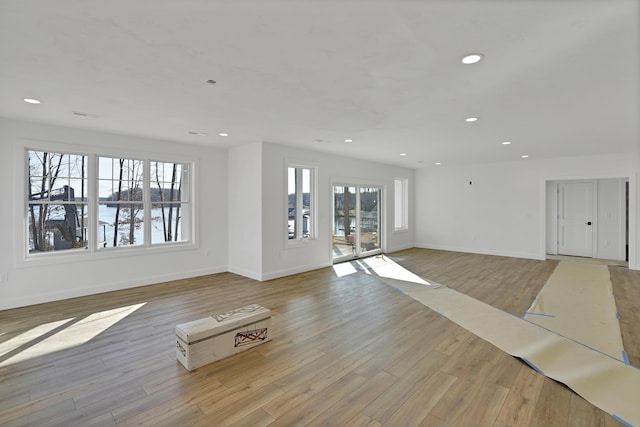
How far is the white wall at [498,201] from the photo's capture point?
23.6ft

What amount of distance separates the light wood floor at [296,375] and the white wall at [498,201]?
390cm

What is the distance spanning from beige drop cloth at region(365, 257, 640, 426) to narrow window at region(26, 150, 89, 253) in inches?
214

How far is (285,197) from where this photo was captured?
618 centimetres

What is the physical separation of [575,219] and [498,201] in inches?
77.6

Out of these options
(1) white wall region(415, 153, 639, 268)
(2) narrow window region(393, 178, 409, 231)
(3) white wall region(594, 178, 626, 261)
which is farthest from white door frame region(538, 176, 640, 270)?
(2) narrow window region(393, 178, 409, 231)

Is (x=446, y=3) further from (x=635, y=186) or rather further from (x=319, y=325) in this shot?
(x=635, y=186)

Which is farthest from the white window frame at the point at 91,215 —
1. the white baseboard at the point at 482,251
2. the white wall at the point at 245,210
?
the white baseboard at the point at 482,251

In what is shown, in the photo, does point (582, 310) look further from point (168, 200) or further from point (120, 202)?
point (120, 202)

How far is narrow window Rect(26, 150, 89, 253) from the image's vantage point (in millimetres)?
4570

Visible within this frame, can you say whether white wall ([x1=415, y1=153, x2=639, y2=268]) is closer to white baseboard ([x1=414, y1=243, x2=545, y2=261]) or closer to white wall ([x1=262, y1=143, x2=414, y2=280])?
white baseboard ([x1=414, y1=243, x2=545, y2=261])

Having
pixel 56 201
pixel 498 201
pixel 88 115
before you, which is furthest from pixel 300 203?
pixel 498 201

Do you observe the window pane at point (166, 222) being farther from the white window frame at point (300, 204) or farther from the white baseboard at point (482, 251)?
the white baseboard at point (482, 251)

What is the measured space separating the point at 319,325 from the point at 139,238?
12.5 ft

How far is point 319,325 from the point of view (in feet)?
12.1
